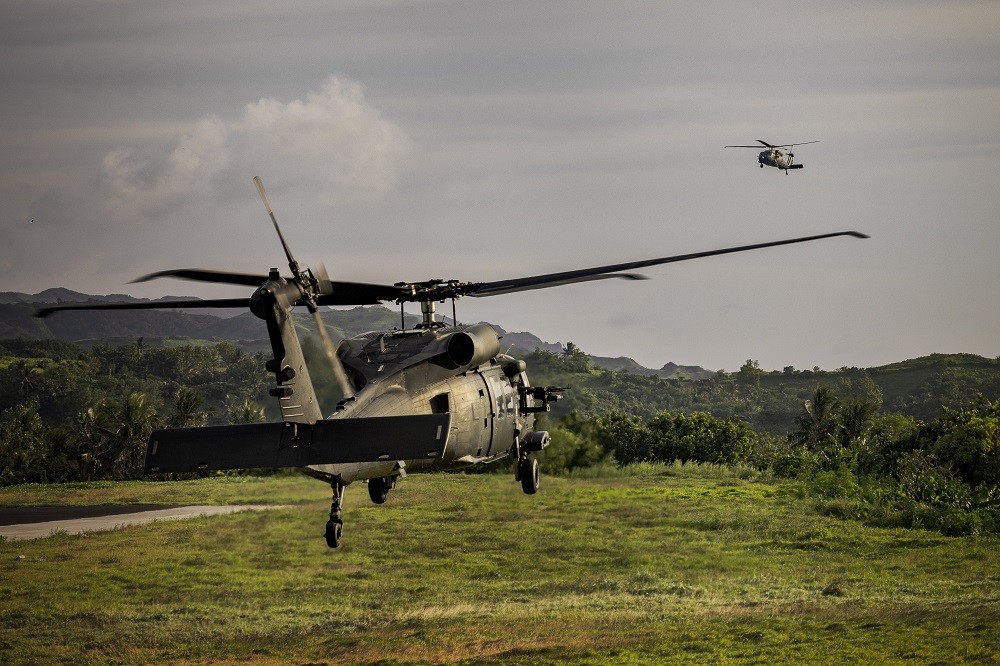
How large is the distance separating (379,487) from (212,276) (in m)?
7.31

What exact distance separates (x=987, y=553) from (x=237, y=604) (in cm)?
3622

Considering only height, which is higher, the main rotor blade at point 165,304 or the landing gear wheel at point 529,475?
the main rotor blade at point 165,304

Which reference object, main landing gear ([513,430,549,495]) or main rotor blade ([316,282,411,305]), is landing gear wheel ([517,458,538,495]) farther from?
main rotor blade ([316,282,411,305])

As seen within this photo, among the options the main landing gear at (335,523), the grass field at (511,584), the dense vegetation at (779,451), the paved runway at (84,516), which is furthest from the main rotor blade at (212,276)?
the paved runway at (84,516)

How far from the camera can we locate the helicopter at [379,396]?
2417cm

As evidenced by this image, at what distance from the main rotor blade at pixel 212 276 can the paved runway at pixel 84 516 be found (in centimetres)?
4493

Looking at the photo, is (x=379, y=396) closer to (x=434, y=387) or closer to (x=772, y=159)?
(x=434, y=387)

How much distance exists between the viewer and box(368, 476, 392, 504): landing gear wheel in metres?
30.3

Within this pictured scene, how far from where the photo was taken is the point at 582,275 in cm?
3053

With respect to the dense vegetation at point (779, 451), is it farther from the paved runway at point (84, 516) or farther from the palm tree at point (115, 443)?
the paved runway at point (84, 516)

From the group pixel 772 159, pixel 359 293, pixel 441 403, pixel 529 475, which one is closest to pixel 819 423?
pixel 772 159

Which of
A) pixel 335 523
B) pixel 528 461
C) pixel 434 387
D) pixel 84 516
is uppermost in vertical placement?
pixel 434 387

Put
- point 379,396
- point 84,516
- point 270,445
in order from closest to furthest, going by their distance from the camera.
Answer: point 270,445, point 379,396, point 84,516

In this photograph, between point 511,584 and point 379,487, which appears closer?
point 379,487
